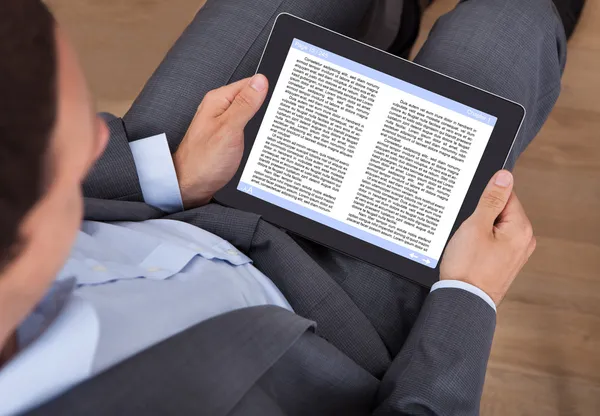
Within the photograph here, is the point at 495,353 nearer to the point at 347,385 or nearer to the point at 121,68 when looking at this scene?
the point at 347,385

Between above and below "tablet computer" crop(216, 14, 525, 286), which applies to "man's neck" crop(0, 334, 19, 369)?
below

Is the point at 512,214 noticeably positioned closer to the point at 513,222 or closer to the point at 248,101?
the point at 513,222

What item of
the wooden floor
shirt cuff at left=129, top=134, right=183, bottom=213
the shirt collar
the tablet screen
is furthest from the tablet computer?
the wooden floor

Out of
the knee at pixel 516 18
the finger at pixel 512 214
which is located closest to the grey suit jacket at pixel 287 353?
the finger at pixel 512 214

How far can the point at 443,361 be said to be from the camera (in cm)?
58

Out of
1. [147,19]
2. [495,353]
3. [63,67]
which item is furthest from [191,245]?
[147,19]

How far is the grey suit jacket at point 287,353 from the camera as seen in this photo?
436 millimetres

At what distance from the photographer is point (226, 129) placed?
695mm

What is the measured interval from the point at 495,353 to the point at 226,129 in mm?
646

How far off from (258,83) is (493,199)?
288mm

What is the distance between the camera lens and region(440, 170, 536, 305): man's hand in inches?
25.2

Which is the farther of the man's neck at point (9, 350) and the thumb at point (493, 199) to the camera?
the thumb at point (493, 199)

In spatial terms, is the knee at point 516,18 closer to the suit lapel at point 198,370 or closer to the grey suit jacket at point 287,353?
the grey suit jacket at point 287,353

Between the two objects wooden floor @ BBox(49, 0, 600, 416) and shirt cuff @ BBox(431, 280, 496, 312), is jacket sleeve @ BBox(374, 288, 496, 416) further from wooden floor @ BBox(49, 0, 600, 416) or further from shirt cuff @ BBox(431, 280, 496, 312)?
wooden floor @ BBox(49, 0, 600, 416)
